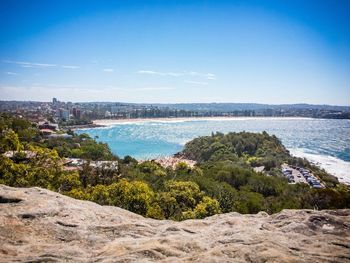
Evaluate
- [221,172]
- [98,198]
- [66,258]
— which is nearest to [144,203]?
[98,198]

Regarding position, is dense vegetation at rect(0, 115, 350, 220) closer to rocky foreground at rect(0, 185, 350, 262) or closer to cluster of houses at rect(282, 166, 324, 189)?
cluster of houses at rect(282, 166, 324, 189)

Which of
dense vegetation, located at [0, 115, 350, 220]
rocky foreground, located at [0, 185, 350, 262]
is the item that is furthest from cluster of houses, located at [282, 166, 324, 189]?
rocky foreground, located at [0, 185, 350, 262]

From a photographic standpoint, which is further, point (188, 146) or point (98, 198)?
point (188, 146)

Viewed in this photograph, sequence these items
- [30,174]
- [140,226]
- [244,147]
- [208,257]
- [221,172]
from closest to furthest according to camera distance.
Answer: [208,257], [140,226], [30,174], [221,172], [244,147]

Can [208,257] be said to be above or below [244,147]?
above

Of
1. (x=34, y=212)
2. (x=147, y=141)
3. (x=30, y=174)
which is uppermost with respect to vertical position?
(x=34, y=212)

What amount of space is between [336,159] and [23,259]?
116 meters

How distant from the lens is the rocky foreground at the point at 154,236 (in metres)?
9.93

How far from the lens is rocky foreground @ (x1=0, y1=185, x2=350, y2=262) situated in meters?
9.93

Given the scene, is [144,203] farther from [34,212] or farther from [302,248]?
[302,248]

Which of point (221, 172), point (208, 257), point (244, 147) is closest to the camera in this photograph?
point (208, 257)

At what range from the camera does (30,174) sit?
28906 millimetres

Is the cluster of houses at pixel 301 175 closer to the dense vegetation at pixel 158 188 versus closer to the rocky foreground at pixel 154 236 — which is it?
the dense vegetation at pixel 158 188

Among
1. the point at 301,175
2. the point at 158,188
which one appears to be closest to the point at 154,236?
the point at 158,188
